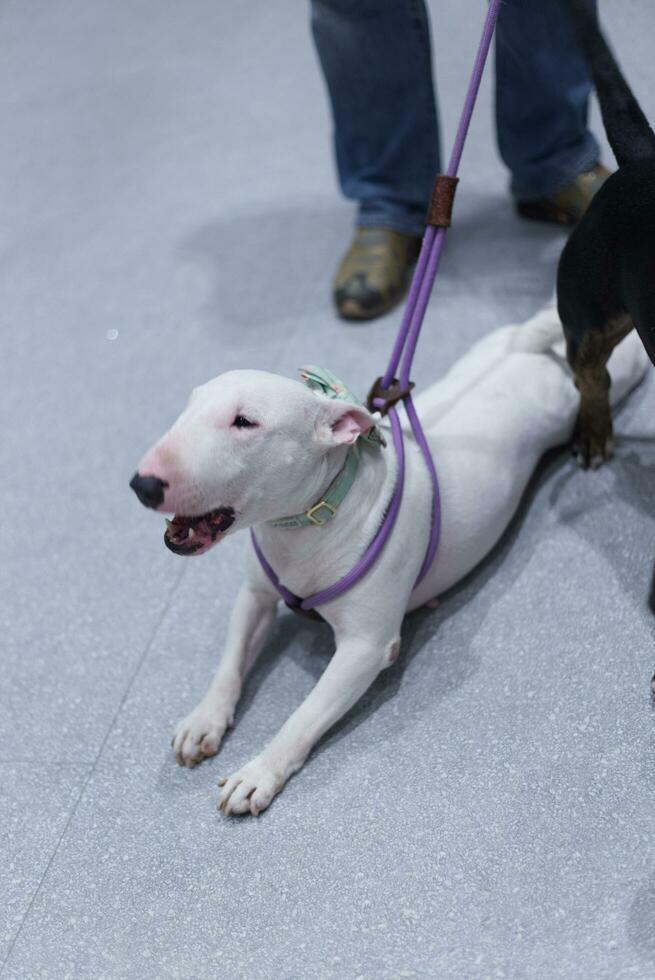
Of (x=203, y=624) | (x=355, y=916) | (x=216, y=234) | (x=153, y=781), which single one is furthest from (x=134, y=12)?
(x=355, y=916)

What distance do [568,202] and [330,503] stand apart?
1.22 metres

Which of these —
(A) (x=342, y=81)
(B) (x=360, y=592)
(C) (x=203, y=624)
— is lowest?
(C) (x=203, y=624)

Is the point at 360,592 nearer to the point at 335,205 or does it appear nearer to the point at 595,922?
the point at 595,922

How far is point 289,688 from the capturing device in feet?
4.80

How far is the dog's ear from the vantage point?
121cm

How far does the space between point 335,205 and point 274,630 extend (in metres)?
1.33

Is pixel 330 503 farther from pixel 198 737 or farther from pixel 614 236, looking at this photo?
pixel 614 236

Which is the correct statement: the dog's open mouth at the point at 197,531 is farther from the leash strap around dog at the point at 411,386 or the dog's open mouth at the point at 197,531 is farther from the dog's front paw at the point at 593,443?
the dog's front paw at the point at 593,443

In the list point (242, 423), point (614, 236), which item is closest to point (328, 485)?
point (242, 423)

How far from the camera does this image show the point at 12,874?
1.30m

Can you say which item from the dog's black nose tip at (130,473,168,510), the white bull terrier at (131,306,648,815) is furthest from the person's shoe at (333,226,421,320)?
the dog's black nose tip at (130,473,168,510)

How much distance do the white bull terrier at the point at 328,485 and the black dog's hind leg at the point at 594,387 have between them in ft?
0.10

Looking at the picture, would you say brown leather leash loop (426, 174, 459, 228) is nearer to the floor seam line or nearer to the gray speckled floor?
the gray speckled floor

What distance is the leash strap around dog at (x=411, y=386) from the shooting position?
51.8 inches
